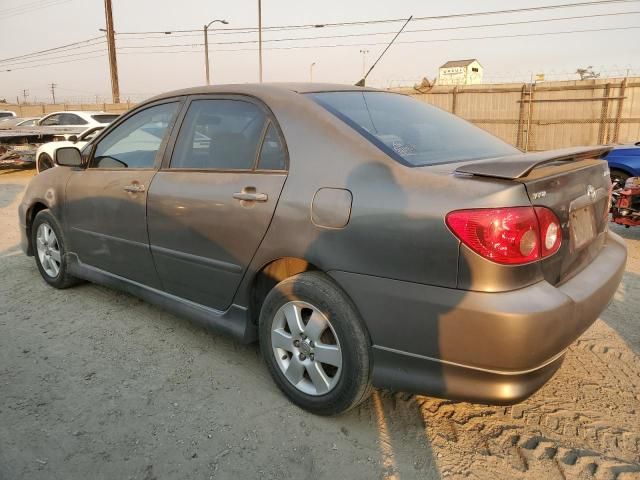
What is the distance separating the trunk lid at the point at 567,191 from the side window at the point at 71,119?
15.3m

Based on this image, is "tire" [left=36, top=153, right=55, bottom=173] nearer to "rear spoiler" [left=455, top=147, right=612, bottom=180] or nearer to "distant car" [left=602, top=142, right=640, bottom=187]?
"distant car" [left=602, top=142, right=640, bottom=187]

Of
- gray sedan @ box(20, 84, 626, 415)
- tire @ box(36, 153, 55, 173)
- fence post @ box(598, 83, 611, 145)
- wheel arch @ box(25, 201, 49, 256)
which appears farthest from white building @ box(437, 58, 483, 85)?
gray sedan @ box(20, 84, 626, 415)

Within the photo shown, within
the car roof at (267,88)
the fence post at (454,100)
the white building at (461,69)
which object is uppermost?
the white building at (461,69)

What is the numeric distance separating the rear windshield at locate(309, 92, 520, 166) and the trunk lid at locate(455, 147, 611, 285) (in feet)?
1.12

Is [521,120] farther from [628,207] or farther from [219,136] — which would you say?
[219,136]

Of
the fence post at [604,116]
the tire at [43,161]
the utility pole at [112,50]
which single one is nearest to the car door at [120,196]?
the tire at [43,161]

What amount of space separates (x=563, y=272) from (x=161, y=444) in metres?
1.99

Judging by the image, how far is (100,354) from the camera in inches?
130

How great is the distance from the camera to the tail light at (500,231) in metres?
1.96

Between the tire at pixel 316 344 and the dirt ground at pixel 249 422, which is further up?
the tire at pixel 316 344

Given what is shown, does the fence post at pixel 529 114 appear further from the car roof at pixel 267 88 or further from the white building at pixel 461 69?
the white building at pixel 461 69

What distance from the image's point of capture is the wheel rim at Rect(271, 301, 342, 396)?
246 cm

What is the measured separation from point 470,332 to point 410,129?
1257 millimetres

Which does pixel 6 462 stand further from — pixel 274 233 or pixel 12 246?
pixel 12 246
